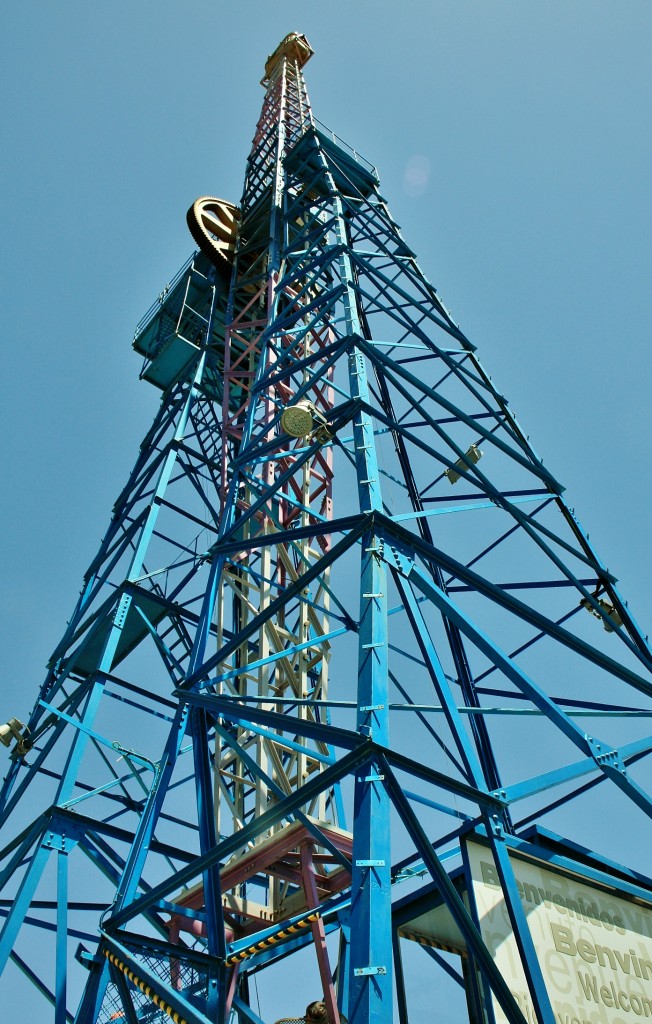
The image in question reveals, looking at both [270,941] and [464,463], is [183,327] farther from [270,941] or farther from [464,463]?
[270,941]

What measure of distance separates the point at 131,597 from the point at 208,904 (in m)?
6.78

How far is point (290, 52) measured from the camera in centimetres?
3105

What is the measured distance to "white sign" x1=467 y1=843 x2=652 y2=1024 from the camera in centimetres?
739

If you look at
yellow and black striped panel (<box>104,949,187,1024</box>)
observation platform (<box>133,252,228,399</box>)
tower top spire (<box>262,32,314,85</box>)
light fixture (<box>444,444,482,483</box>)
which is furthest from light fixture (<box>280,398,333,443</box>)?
tower top spire (<box>262,32,314,85</box>)

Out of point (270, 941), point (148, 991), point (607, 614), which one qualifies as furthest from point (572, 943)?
point (607, 614)

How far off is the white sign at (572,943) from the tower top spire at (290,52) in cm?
3056

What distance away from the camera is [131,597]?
569 inches

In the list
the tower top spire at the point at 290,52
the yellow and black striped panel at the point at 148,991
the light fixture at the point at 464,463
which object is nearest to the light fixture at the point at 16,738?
the yellow and black striped panel at the point at 148,991

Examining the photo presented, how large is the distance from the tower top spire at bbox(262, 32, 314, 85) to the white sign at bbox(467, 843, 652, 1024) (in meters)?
30.6

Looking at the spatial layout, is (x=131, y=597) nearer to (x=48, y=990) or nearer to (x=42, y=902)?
(x=42, y=902)

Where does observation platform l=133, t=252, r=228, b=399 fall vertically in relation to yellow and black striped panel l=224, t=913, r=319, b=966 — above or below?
above

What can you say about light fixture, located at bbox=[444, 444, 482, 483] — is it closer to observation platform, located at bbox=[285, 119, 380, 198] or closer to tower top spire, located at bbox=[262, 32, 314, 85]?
observation platform, located at bbox=[285, 119, 380, 198]

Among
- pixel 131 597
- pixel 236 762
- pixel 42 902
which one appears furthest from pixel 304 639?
pixel 42 902

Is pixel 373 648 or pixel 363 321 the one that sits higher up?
pixel 363 321
